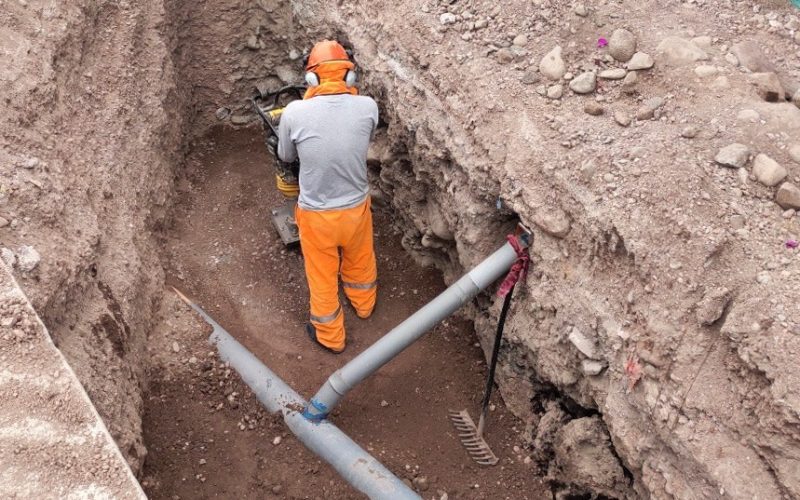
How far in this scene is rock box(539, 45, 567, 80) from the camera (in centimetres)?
456

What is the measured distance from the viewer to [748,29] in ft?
15.1

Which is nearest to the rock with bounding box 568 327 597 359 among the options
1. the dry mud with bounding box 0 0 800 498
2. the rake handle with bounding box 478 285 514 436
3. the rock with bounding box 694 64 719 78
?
the dry mud with bounding box 0 0 800 498

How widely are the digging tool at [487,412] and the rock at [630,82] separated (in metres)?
1.13

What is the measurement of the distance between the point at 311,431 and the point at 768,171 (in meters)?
2.97

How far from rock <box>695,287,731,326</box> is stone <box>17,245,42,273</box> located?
3.36 m

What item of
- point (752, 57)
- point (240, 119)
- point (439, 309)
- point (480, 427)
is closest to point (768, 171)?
point (752, 57)

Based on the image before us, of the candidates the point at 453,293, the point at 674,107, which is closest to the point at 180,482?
the point at 453,293

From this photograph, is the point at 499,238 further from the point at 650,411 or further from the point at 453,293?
the point at 650,411

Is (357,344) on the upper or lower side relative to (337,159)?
lower

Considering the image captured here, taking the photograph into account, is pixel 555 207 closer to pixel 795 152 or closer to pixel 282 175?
pixel 795 152

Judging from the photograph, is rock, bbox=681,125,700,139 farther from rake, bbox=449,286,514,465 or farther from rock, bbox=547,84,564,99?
rake, bbox=449,286,514,465

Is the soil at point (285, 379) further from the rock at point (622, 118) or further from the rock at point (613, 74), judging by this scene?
the rock at point (613, 74)

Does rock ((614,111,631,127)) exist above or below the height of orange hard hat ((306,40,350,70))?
below

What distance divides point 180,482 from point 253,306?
148 centimetres
